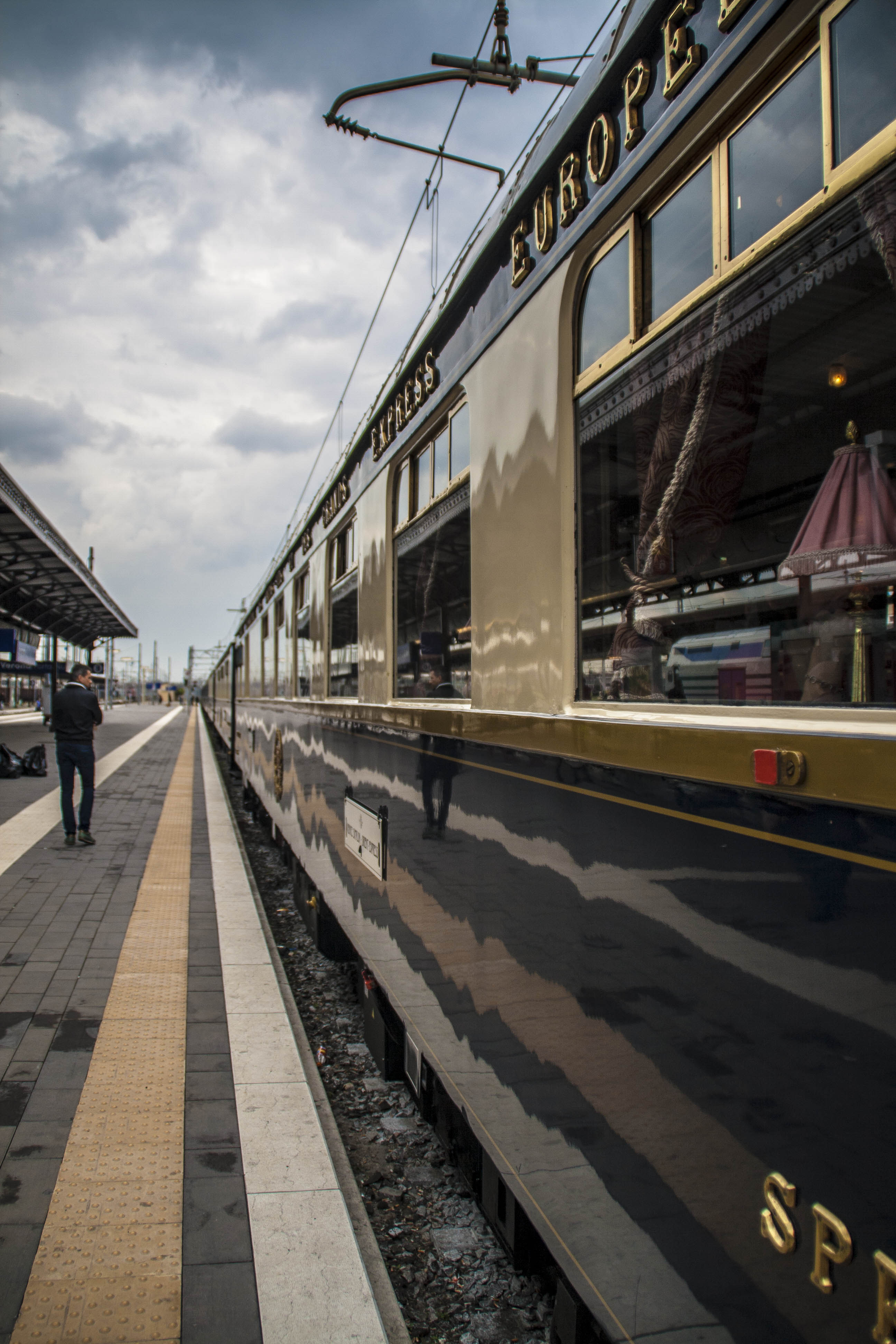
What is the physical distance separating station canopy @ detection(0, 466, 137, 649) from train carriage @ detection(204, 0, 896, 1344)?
61.7ft

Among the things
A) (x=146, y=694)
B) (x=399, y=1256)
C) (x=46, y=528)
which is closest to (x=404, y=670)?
(x=399, y=1256)

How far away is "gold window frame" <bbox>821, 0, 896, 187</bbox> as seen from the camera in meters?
1.06

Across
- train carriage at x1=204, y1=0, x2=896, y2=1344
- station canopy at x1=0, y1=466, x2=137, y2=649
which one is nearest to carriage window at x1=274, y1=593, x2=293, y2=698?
train carriage at x1=204, y1=0, x2=896, y2=1344

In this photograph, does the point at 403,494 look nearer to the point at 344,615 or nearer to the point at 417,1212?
the point at 344,615

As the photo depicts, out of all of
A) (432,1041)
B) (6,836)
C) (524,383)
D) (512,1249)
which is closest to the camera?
(512,1249)

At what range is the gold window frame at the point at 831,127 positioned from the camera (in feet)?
3.49

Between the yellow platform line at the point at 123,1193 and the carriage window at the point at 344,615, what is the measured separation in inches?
64.0

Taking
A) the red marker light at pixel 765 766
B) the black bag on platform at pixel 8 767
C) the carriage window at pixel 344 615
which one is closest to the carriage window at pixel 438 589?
the carriage window at pixel 344 615

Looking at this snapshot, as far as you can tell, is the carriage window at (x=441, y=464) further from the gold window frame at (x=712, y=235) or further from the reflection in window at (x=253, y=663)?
the reflection in window at (x=253, y=663)

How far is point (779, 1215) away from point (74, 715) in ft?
21.5

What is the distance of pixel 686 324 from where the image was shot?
142 cm

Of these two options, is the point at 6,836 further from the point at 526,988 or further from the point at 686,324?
the point at 686,324

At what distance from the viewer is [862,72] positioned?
108 cm

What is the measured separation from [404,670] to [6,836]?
5.63 m
